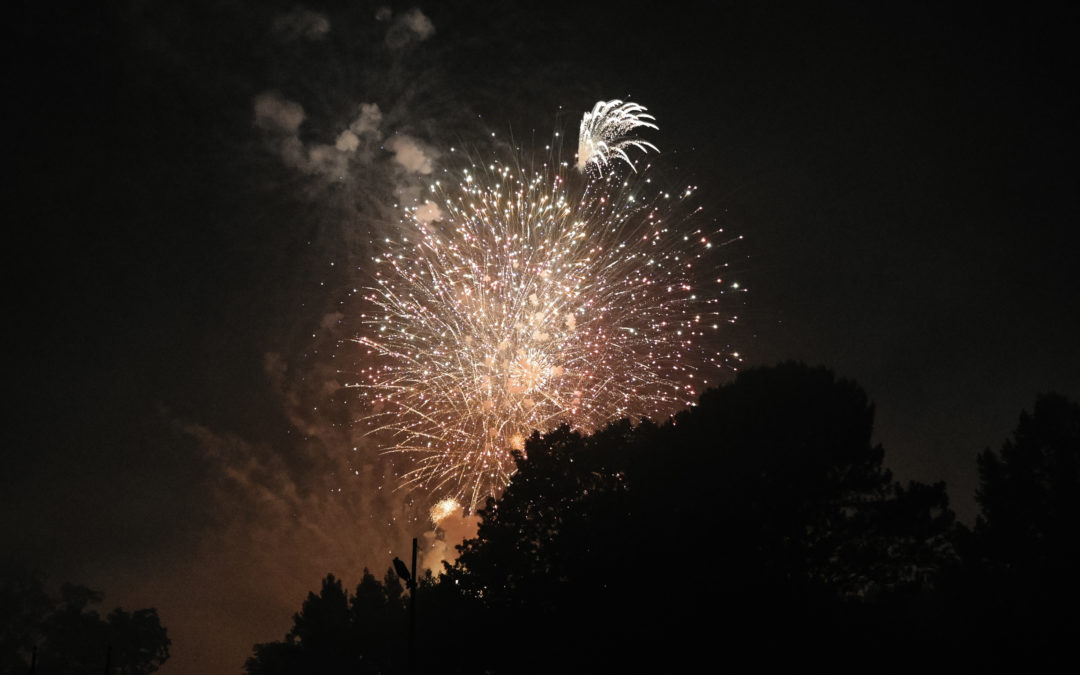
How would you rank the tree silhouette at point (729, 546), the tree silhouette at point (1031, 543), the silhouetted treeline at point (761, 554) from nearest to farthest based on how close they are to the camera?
the tree silhouette at point (1031, 543) → the silhouetted treeline at point (761, 554) → the tree silhouette at point (729, 546)

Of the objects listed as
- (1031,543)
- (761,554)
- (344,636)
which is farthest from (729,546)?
(344,636)

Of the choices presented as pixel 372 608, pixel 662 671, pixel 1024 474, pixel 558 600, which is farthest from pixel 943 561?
pixel 372 608

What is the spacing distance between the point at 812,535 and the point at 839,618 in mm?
3986

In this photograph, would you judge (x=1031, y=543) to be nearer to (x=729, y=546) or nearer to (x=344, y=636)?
(x=729, y=546)

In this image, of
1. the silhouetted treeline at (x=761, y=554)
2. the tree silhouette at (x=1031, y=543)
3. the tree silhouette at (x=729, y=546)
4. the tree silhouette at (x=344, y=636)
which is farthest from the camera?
the tree silhouette at (x=344, y=636)

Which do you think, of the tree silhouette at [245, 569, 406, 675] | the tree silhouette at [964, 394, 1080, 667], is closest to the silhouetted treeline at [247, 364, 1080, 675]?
the tree silhouette at [964, 394, 1080, 667]

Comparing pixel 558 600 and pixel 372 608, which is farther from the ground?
pixel 372 608

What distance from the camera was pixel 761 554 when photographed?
28.5 m

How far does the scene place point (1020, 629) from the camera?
2386 cm

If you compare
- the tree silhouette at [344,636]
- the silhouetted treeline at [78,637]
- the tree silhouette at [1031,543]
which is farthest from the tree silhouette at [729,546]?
the silhouetted treeline at [78,637]

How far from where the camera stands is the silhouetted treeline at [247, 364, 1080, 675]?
2566 cm

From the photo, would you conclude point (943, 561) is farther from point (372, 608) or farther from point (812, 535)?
point (372, 608)

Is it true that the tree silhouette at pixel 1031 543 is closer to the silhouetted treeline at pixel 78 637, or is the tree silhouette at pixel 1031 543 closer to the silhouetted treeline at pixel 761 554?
the silhouetted treeline at pixel 761 554

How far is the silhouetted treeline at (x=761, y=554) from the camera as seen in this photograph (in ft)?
84.2
